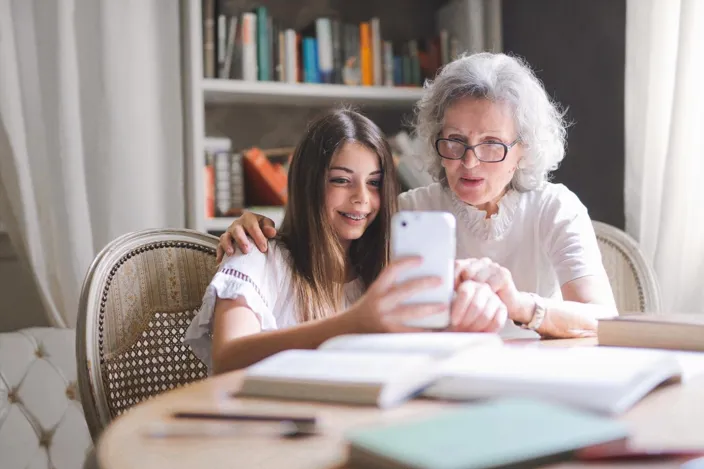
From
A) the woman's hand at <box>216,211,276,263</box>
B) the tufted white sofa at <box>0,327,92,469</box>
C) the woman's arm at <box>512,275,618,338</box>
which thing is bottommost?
the tufted white sofa at <box>0,327,92,469</box>

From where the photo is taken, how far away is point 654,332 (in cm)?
110

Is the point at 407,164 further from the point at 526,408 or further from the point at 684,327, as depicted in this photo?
the point at 526,408

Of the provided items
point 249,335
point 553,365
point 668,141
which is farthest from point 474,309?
point 668,141

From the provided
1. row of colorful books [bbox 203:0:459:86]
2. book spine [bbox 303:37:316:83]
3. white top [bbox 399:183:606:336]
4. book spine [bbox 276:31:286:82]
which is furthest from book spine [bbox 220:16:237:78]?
white top [bbox 399:183:606:336]

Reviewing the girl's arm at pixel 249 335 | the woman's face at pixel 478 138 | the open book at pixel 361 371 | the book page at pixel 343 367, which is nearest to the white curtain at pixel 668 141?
the woman's face at pixel 478 138

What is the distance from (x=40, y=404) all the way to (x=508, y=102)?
1445 millimetres

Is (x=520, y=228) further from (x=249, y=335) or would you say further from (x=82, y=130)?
(x=82, y=130)

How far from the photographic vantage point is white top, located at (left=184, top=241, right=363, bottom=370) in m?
1.33

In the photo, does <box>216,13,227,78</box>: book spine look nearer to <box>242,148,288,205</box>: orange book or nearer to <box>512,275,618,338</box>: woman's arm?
<box>242,148,288,205</box>: orange book

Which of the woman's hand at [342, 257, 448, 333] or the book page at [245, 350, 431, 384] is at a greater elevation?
the woman's hand at [342, 257, 448, 333]

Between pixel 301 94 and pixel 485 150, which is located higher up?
pixel 301 94

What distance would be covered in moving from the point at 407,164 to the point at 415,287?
6.26 ft

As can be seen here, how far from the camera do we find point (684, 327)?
108 centimetres

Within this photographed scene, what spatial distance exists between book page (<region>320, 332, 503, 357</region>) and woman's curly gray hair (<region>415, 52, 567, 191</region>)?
0.86 metres
